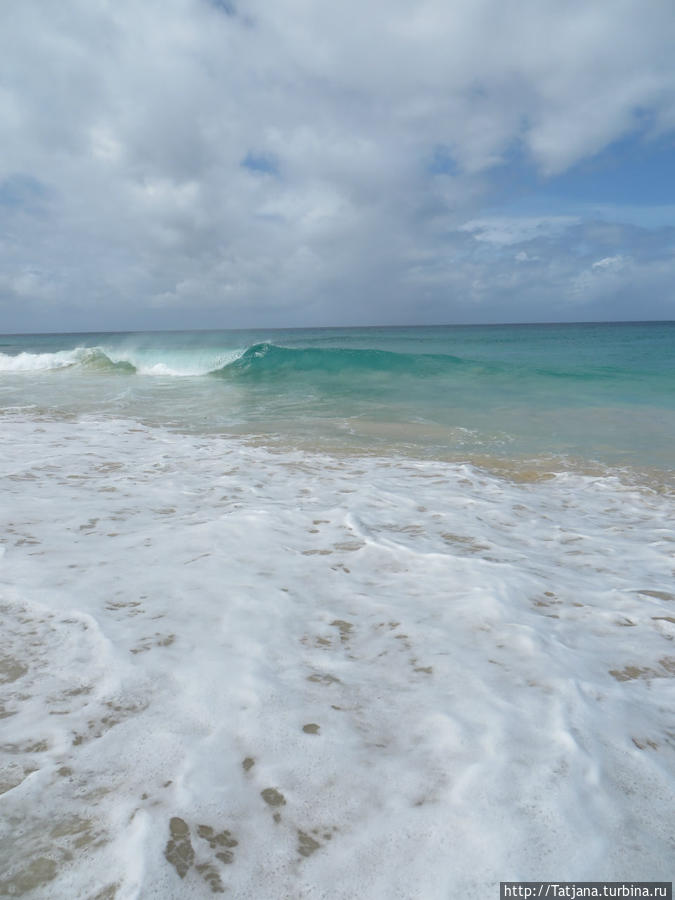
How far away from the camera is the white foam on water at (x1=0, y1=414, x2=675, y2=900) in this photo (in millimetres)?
1536

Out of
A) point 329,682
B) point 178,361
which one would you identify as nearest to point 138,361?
point 178,361

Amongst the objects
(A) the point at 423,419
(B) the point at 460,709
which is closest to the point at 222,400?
(A) the point at 423,419

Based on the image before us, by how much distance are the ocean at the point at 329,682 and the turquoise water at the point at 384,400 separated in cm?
273

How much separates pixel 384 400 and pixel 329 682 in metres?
12.1

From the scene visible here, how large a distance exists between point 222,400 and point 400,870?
13692 mm

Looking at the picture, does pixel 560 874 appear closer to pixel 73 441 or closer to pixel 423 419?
pixel 73 441

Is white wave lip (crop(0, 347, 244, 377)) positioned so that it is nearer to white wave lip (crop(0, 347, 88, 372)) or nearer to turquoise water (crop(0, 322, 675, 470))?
white wave lip (crop(0, 347, 88, 372))

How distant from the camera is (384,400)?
1416 centimetres

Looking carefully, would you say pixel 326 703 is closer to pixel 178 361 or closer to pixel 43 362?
pixel 178 361

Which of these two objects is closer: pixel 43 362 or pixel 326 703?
pixel 326 703

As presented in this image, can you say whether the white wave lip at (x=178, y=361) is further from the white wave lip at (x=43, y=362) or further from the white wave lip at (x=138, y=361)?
the white wave lip at (x=43, y=362)

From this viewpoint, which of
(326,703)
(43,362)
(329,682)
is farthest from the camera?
(43,362)

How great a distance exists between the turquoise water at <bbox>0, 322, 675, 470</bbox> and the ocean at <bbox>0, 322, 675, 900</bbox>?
273 cm

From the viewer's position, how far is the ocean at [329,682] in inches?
60.9
